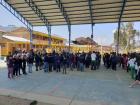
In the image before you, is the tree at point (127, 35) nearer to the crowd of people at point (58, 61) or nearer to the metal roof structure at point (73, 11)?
the metal roof structure at point (73, 11)

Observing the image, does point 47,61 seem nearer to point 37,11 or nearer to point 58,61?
point 58,61

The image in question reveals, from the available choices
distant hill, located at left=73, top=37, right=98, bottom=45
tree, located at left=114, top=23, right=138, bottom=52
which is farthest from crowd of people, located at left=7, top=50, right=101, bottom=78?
tree, located at left=114, top=23, right=138, bottom=52

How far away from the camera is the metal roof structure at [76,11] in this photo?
23.2 metres

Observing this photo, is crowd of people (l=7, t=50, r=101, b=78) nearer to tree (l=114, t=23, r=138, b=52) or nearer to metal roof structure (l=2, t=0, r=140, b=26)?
metal roof structure (l=2, t=0, r=140, b=26)

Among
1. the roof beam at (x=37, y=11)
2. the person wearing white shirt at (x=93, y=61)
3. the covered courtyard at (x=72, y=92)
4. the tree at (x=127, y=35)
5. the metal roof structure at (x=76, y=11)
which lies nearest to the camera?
the covered courtyard at (x=72, y=92)

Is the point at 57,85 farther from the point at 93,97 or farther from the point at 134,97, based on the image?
the point at 134,97

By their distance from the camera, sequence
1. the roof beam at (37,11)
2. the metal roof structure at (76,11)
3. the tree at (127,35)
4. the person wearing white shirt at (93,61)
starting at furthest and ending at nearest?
the tree at (127,35), the roof beam at (37,11), the metal roof structure at (76,11), the person wearing white shirt at (93,61)

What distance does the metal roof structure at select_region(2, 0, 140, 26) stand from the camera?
23.2 meters

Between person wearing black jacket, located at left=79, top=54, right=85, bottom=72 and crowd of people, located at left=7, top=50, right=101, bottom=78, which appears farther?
person wearing black jacket, located at left=79, top=54, right=85, bottom=72

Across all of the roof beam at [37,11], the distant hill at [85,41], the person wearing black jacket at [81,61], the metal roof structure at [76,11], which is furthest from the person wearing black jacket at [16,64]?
the distant hill at [85,41]

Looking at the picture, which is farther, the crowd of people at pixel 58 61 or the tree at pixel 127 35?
the tree at pixel 127 35

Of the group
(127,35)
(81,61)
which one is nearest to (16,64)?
(81,61)

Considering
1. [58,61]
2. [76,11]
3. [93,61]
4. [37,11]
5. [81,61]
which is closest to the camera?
[58,61]

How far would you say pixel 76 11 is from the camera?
25031 millimetres
